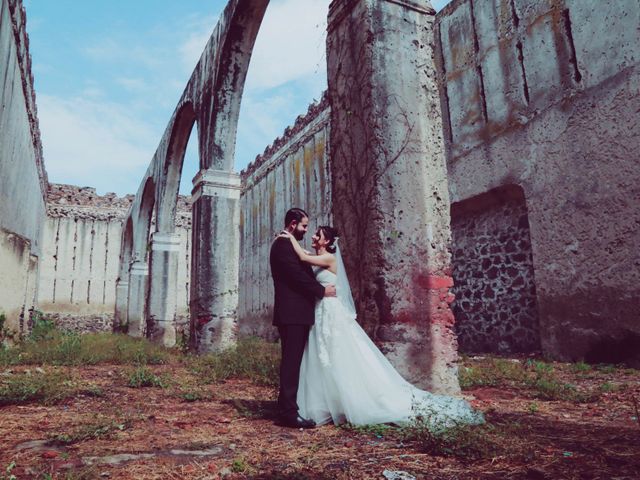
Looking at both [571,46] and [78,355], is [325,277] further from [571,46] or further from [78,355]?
[571,46]

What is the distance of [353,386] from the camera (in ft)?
10.2

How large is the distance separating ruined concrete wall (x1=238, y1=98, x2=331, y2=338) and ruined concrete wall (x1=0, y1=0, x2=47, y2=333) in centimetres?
616

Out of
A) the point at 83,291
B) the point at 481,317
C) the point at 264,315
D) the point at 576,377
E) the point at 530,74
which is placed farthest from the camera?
the point at 83,291

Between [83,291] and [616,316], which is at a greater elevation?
[83,291]

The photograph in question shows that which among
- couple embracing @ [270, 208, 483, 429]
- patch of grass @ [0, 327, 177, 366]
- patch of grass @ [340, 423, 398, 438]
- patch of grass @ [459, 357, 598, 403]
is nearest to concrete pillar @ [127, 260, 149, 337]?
patch of grass @ [0, 327, 177, 366]

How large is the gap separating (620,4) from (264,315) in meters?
10.9

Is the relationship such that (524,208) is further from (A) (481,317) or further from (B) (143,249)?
(B) (143,249)

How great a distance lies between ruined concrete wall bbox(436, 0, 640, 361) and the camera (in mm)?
6148

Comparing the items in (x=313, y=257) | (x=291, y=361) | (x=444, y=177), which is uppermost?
(x=444, y=177)

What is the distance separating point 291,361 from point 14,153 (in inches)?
305

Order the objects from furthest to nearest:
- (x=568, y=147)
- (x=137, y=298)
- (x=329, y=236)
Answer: (x=137, y=298) < (x=568, y=147) < (x=329, y=236)

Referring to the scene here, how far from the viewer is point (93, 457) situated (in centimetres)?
246

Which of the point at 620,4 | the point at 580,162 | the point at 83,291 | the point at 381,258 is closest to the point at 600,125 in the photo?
the point at 580,162

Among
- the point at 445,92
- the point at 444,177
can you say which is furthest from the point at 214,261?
the point at 445,92
